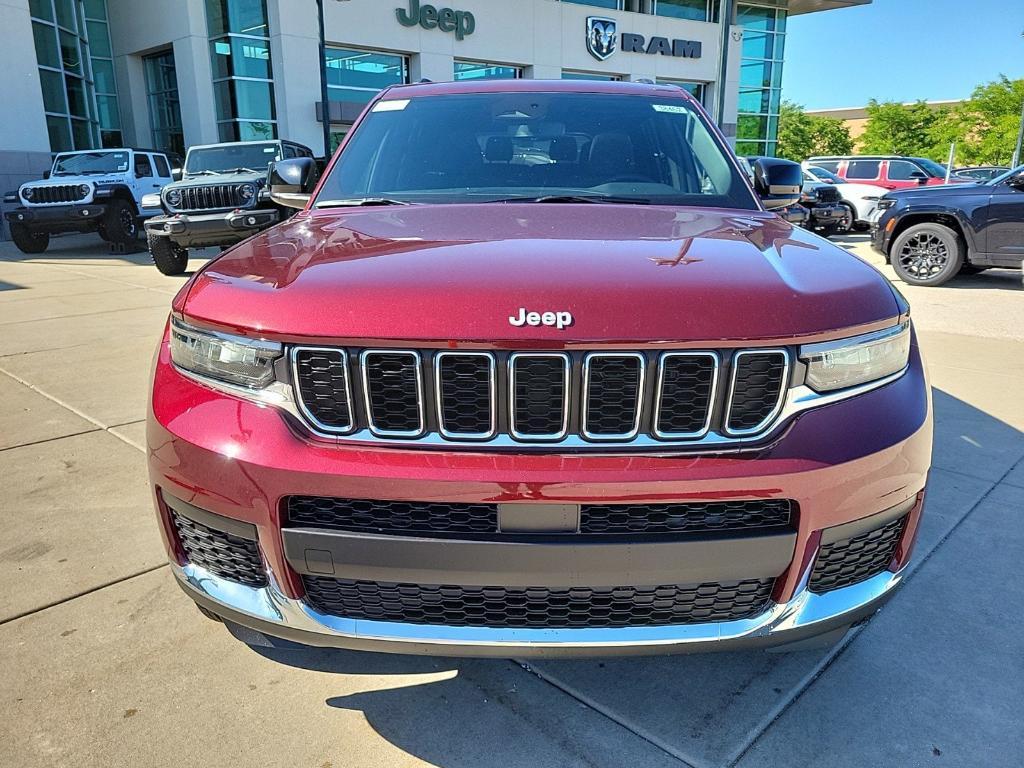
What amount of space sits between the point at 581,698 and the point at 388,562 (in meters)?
0.87

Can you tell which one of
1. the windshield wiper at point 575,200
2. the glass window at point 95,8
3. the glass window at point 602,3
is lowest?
the windshield wiper at point 575,200

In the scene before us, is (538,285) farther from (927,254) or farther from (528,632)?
(927,254)

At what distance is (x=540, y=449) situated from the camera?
1.63m

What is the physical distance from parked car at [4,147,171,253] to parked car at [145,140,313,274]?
311 centimetres

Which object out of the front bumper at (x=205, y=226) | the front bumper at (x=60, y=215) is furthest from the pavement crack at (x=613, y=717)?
the front bumper at (x=60, y=215)

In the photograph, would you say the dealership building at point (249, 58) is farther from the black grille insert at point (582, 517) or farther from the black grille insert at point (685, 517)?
the black grille insert at point (685, 517)

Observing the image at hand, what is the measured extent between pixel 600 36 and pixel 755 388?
3180 cm

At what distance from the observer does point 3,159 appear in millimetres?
18953

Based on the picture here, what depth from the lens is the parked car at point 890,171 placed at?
1716 centimetres

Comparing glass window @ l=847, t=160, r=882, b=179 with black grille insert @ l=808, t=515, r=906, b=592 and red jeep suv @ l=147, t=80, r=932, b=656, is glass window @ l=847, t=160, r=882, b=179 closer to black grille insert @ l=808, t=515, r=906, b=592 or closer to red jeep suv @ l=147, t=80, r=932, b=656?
red jeep suv @ l=147, t=80, r=932, b=656

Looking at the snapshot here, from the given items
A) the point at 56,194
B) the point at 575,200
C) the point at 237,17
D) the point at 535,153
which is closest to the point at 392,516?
the point at 575,200

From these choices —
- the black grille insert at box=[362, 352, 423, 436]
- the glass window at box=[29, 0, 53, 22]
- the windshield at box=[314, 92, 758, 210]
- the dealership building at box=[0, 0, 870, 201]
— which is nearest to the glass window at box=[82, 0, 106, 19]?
the dealership building at box=[0, 0, 870, 201]

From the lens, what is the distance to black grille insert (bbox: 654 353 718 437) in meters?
1.62

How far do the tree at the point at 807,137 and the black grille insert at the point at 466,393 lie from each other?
61.2 m
